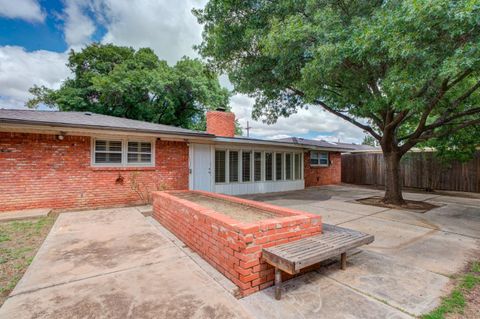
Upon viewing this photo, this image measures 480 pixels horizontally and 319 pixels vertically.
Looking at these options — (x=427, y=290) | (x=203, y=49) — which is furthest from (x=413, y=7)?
(x=203, y=49)

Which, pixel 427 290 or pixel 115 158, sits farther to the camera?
pixel 115 158

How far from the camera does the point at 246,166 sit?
10.5 metres

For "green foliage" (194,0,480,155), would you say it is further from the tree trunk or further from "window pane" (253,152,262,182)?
"window pane" (253,152,262,182)

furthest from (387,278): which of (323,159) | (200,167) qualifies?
(323,159)

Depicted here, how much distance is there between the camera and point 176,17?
11.2m

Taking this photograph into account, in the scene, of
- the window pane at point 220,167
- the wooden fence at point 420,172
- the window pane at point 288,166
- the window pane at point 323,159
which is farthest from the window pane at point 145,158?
the wooden fence at point 420,172

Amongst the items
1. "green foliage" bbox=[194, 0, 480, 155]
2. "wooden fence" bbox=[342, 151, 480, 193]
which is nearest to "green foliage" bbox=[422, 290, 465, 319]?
"green foliage" bbox=[194, 0, 480, 155]

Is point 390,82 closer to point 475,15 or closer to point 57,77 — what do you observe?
point 475,15

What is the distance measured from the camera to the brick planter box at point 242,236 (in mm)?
2502

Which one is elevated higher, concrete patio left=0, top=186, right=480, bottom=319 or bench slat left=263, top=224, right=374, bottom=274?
bench slat left=263, top=224, right=374, bottom=274

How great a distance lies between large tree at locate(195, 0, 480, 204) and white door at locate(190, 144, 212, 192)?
9.68 feet

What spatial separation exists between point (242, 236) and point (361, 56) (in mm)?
4861

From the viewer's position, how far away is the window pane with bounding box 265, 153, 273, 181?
36.6ft

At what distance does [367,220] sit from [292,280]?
394 centimetres
